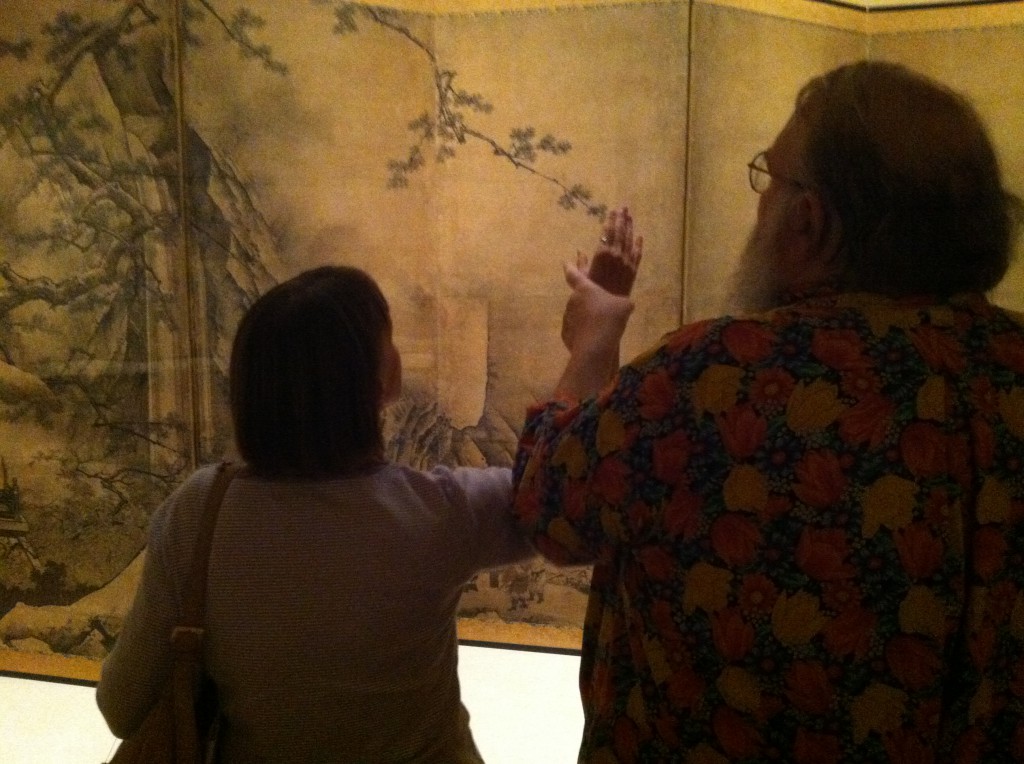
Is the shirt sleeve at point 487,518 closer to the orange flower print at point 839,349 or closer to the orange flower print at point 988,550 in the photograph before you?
the orange flower print at point 839,349

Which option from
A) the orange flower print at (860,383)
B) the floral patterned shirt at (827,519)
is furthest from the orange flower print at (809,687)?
the orange flower print at (860,383)

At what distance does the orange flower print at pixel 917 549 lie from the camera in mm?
1026

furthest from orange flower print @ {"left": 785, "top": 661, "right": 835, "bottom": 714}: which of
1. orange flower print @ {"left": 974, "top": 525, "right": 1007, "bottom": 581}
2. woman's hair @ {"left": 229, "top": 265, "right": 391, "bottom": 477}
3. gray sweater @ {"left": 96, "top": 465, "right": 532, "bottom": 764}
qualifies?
woman's hair @ {"left": 229, "top": 265, "right": 391, "bottom": 477}

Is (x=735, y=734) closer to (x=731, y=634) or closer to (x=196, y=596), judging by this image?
(x=731, y=634)

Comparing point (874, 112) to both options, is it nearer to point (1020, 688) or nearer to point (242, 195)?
point (1020, 688)

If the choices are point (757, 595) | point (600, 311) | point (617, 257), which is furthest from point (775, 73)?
point (757, 595)

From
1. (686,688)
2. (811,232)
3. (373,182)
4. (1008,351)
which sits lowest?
(686,688)

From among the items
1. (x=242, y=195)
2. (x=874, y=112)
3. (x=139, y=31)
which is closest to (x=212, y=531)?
(x=874, y=112)

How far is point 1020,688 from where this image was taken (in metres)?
1.12

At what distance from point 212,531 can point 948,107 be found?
1.13 m

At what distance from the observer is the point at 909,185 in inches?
43.0

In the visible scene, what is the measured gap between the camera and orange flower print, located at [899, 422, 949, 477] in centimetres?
103

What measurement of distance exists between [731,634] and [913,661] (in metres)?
0.21

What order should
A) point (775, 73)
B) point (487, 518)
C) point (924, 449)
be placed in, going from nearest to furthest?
1. point (924, 449)
2. point (487, 518)
3. point (775, 73)
